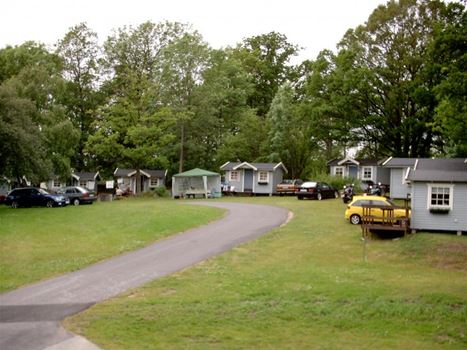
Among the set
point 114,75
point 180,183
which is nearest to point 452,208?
point 180,183

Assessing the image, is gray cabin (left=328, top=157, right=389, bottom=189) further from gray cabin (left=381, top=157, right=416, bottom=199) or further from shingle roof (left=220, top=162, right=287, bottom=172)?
gray cabin (left=381, top=157, right=416, bottom=199)

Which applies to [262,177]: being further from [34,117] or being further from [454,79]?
[454,79]

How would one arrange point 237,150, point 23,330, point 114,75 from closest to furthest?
point 23,330 < point 237,150 < point 114,75

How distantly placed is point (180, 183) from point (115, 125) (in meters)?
8.52

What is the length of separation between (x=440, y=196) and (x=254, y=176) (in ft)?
86.2

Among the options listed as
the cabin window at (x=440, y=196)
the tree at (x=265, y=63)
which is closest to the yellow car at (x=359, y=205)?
the cabin window at (x=440, y=196)

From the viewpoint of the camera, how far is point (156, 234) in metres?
23.4

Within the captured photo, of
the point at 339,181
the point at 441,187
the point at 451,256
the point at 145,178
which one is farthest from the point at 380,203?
the point at 145,178

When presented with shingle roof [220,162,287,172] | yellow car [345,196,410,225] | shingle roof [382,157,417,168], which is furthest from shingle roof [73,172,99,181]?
yellow car [345,196,410,225]

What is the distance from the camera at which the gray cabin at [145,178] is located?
191 ft

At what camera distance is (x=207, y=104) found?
54.5 metres

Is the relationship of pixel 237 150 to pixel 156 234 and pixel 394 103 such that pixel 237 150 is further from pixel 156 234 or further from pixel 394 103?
pixel 156 234

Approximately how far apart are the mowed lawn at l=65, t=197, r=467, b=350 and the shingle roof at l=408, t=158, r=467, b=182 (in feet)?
14.2

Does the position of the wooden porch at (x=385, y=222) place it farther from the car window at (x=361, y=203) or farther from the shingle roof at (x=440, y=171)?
the car window at (x=361, y=203)
